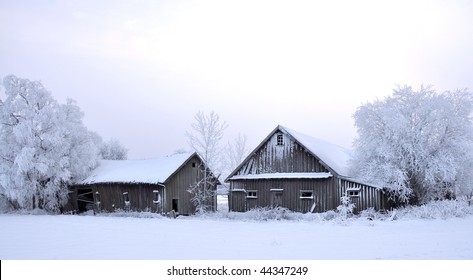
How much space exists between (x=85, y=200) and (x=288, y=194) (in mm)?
21263

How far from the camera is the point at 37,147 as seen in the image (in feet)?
117

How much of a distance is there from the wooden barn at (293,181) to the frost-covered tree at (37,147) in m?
15.7

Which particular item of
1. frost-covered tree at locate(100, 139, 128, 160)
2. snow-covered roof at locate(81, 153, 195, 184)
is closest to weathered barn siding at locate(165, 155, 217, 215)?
→ snow-covered roof at locate(81, 153, 195, 184)

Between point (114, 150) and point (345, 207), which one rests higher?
point (114, 150)

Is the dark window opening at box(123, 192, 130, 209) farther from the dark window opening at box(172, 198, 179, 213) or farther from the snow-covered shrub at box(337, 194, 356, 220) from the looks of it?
the snow-covered shrub at box(337, 194, 356, 220)

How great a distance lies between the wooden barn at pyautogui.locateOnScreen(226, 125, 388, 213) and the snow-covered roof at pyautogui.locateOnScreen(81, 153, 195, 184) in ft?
17.9

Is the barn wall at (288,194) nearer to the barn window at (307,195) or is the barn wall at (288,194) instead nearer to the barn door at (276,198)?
the barn door at (276,198)

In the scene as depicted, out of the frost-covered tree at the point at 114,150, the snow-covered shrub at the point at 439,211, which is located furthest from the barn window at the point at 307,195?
the frost-covered tree at the point at 114,150

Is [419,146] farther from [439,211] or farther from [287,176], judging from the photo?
[287,176]

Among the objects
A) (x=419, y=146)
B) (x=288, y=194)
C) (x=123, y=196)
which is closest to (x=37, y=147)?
(x=123, y=196)

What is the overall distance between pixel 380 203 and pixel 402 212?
2286 mm

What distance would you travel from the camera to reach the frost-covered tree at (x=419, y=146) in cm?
2788

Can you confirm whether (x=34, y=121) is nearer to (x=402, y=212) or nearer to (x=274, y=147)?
(x=274, y=147)
